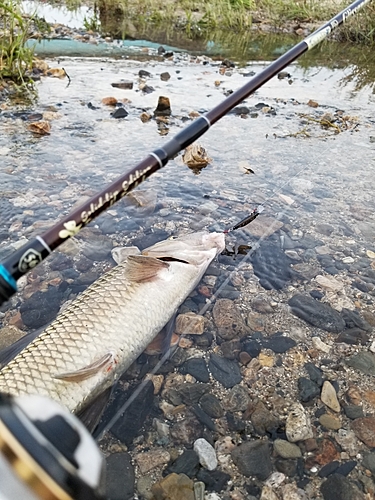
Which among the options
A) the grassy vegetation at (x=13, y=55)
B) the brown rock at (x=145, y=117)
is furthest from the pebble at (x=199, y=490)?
the grassy vegetation at (x=13, y=55)

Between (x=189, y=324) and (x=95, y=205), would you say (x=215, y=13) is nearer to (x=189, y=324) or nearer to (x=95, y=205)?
(x=189, y=324)

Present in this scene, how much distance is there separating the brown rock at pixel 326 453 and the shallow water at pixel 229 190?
0.27m

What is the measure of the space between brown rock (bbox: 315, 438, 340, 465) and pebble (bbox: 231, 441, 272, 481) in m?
0.22

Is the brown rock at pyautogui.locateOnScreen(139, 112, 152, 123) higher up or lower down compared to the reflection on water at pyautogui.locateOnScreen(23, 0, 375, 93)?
lower down

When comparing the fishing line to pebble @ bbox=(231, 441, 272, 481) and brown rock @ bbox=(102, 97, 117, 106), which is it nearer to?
pebble @ bbox=(231, 441, 272, 481)

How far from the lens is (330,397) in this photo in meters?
2.16

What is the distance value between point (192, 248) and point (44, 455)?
226cm

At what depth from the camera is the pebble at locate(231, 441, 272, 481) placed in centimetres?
182

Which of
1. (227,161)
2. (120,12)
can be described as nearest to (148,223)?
(227,161)

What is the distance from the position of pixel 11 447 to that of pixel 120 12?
Answer: 1604cm

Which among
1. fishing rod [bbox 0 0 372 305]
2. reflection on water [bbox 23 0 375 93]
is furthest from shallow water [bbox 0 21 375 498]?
reflection on water [bbox 23 0 375 93]

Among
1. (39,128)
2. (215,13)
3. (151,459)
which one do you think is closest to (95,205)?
(151,459)

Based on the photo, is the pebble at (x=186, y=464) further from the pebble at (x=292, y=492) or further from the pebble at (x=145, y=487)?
the pebble at (x=292, y=492)

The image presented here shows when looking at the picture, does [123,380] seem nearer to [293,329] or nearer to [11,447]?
[293,329]
